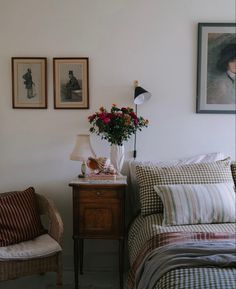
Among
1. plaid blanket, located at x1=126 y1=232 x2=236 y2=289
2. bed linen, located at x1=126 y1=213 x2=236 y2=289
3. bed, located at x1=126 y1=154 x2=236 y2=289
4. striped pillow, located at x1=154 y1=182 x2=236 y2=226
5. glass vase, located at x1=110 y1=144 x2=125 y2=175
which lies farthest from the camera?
glass vase, located at x1=110 y1=144 x2=125 y2=175

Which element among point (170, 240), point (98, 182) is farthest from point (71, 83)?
point (170, 240)

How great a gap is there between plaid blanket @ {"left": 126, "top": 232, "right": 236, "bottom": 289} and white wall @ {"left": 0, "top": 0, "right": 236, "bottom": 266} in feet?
3.65

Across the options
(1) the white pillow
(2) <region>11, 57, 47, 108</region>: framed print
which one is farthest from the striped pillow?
(2) <region>11, 57, 47, 108</region>: framed print

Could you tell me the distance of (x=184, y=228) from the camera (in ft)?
7.04

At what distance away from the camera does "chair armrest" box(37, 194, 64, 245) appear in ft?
7.94

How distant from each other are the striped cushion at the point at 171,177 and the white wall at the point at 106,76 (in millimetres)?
422

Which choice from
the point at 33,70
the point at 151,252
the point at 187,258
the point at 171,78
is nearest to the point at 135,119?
the point at 171,78

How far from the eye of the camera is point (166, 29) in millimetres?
2910

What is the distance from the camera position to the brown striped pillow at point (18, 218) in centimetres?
243

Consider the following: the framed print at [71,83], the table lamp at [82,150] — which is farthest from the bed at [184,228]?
the framed print at [71,83]

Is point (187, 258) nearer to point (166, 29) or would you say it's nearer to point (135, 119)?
point (135, 119)

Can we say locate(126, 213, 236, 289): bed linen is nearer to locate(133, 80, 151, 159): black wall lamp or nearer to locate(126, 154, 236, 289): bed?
locate(126, 154, 236, 289): bed

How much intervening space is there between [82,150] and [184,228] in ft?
3.37

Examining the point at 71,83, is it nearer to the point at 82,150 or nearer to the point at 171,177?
the point at 82,150
